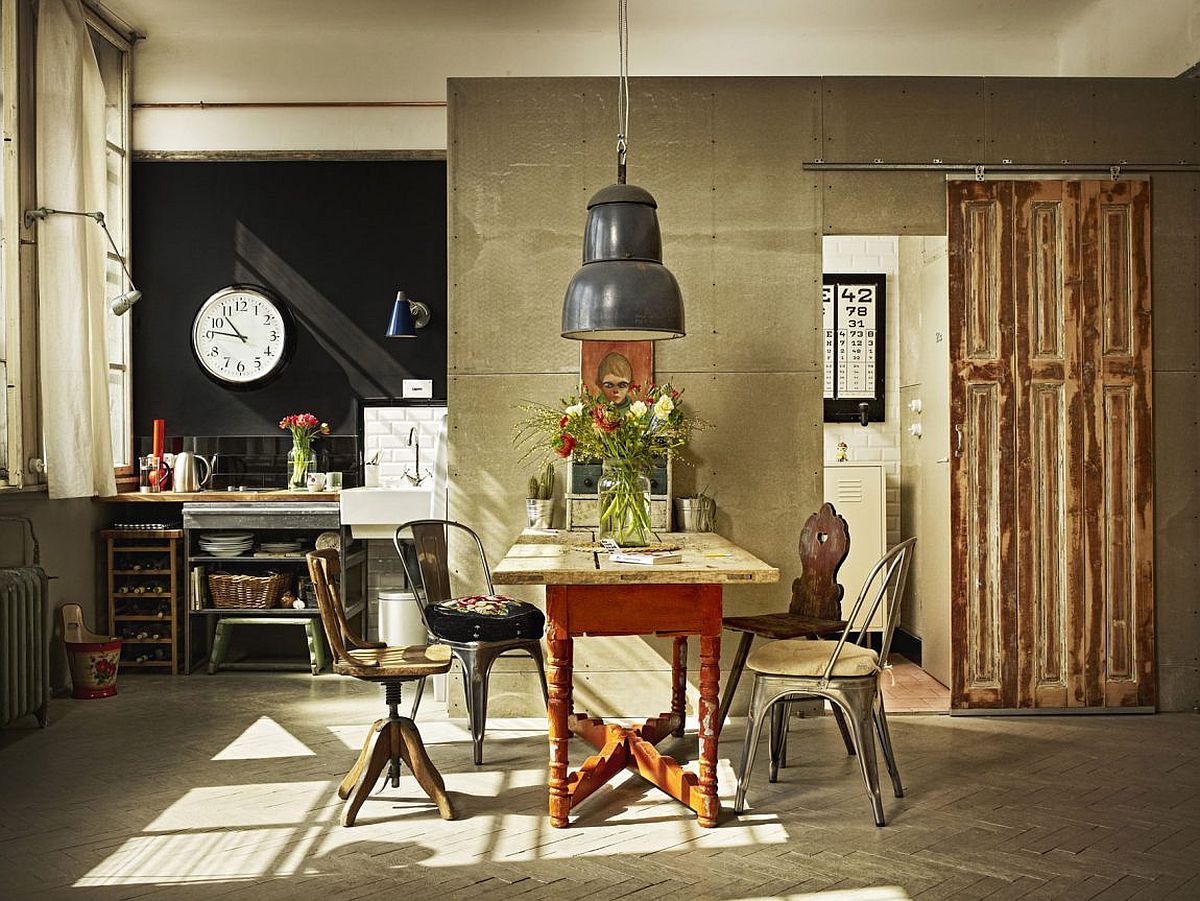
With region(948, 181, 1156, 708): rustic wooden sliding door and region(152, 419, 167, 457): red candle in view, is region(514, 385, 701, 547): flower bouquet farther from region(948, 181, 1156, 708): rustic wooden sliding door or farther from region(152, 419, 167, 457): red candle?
region(152, 419, 167, 457): red candle

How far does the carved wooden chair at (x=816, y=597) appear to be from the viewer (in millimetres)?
4789

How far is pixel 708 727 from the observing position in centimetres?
393

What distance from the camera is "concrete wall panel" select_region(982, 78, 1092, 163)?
18.5ft

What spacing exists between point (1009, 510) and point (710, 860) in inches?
111

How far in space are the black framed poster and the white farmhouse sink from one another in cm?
278

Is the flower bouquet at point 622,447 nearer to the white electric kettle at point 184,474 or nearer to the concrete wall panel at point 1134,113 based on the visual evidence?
the concrete wall panel at point 1134,113

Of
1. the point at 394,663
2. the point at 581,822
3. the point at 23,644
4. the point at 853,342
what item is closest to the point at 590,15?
the point at 853,342

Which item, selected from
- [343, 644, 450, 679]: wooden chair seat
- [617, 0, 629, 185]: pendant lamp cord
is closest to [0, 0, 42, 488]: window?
[343, 644, 450, 679]: wooden chair seat

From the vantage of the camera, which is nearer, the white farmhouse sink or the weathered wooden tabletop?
the weathered wooden tabletop

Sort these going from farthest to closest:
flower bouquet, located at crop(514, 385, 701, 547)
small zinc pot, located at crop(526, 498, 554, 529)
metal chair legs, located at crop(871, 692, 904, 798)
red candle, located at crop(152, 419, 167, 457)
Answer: red candle, located at crop(152, 419, 167, 457)
small zinc pot, located at crop(526, 498, 554, 529)
flower bouquet, located at crop(514, 385, 701, 547)
metal chair legs, located at crop(871, 692, 904, 798)

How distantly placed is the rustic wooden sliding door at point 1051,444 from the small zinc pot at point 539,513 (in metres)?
2.03

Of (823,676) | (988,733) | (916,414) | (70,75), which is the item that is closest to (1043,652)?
(988,733)

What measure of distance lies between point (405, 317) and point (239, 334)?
1.12 metres

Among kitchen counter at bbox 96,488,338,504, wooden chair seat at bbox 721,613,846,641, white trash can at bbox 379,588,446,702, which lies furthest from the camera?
white trash can at bbox 379,588,446,702
